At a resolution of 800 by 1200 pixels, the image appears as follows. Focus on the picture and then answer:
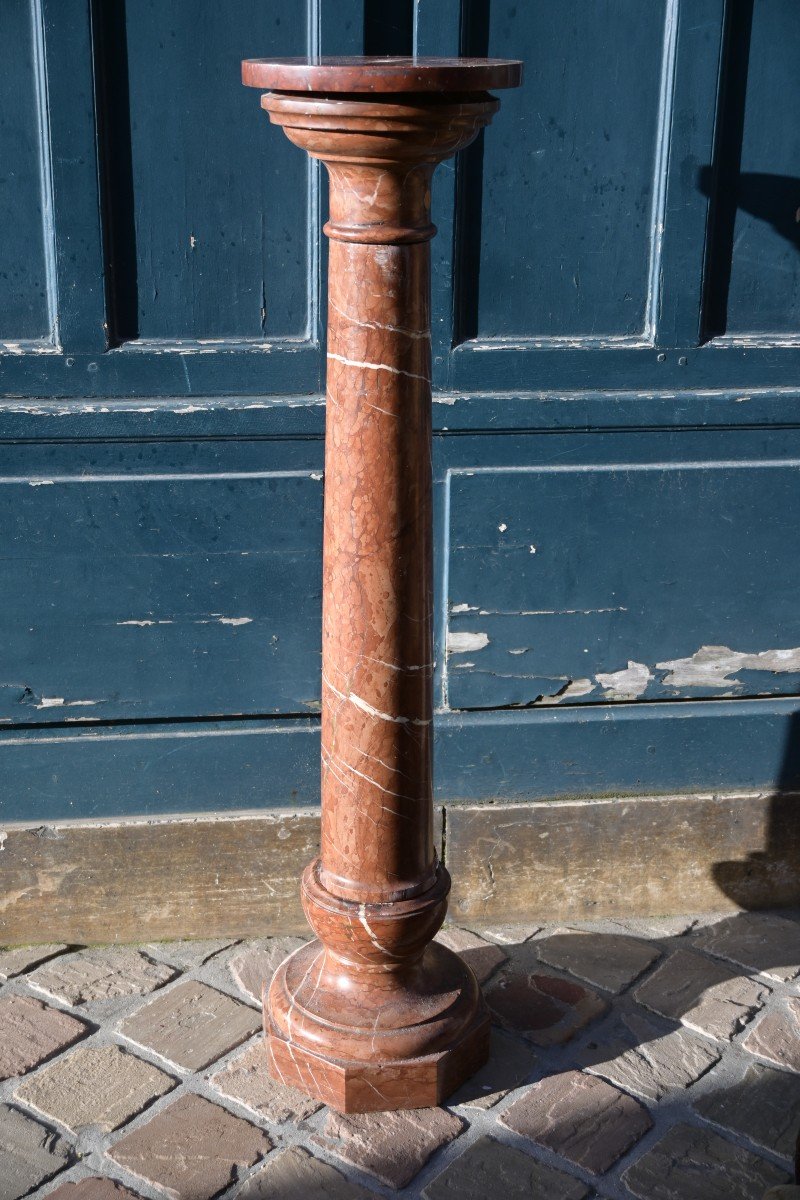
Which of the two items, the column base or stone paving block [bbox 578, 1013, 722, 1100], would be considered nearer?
the column base

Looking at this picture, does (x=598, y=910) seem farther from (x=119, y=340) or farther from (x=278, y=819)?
(x=119, y=340)

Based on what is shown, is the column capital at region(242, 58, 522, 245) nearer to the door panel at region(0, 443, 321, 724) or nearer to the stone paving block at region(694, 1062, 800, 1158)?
the door panel at region(0, 443, 321, 724)

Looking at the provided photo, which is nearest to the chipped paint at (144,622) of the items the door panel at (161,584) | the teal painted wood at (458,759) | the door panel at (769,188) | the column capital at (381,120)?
the door panel at (161,584)

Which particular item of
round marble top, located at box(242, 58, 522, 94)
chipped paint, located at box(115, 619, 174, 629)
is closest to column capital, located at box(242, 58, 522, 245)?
round marble top, located at box(242, 58, 522, 94)

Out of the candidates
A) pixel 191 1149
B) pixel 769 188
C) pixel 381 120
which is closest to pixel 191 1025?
pixel 191 1149

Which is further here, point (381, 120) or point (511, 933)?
point (511, 933)

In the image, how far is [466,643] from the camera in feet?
11.1

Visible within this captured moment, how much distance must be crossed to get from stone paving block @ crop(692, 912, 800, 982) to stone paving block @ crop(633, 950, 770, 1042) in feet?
0.20

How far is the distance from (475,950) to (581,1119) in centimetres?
65

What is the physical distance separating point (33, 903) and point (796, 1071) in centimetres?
188

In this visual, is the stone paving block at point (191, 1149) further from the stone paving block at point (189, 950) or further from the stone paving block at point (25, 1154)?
the stone paving block at point (189, 950)

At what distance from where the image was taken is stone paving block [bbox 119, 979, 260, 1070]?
3053 mm

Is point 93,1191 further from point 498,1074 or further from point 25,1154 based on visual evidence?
point 498,1074

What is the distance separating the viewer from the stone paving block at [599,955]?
334 cm
